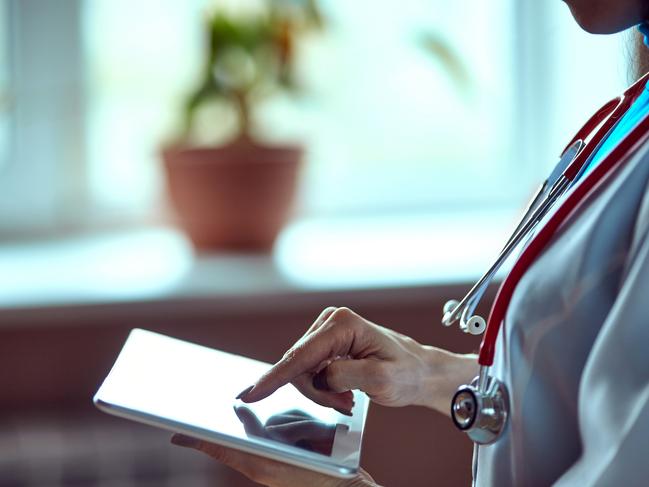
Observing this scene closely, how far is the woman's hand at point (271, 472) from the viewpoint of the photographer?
910 millimetres

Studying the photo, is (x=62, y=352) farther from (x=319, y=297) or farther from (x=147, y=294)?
(x=319, y=297)

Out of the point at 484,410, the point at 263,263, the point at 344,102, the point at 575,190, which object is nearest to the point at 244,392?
the point at 484,410

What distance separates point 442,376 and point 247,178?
1004 mm

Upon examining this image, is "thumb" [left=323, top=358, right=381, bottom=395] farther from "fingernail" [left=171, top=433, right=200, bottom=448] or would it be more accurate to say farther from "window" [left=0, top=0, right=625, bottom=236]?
"window" [left=0, top=0, right=625, bottom=236]

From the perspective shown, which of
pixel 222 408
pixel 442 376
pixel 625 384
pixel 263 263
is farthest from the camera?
pixel 263 263

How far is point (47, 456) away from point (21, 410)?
0.09m

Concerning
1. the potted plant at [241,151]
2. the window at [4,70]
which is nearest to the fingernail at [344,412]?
Answer: the potted plant at [241,151]

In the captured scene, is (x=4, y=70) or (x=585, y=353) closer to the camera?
(x=585, y=353)

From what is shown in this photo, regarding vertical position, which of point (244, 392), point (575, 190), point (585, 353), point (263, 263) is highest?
point (575, 190)

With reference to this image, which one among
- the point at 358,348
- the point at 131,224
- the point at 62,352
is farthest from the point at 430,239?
the point at 358,348

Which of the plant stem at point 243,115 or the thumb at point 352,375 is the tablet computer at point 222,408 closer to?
the thumb at point 352,375

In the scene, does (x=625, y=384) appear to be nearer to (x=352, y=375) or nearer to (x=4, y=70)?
(x=352, y=375)

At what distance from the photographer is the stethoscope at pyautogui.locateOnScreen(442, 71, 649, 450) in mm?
746

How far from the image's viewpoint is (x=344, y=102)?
7.47 ft
